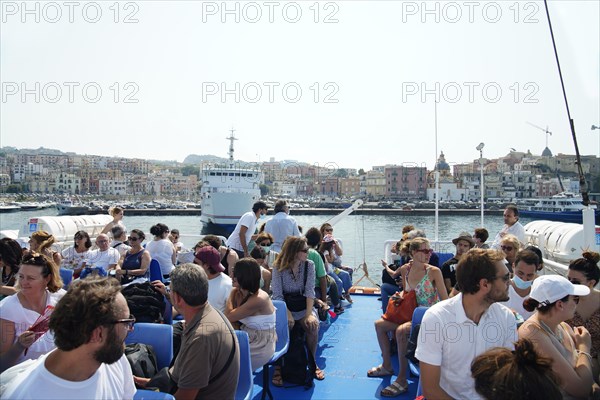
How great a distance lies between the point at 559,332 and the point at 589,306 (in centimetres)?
68

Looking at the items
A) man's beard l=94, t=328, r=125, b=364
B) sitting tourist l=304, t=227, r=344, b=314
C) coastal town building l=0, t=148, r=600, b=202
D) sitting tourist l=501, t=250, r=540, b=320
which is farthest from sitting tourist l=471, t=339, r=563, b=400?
coastal town building l=0, t=148, r=600, b=202

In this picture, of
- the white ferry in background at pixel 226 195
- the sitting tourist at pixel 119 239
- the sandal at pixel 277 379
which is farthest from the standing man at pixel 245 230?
the white ferry in background at pixel 226 195

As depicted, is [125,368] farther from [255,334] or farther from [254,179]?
[254,179]

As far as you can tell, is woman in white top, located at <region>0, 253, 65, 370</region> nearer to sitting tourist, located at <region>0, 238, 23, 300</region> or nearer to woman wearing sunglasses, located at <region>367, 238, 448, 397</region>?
sitting tourist, located at <region>0, 238, 23, 300</region>

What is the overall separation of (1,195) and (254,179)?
248 ft

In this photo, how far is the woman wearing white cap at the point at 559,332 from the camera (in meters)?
2.26

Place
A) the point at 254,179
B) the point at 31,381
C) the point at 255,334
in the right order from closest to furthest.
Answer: the point at 31,381 → the point at 255,334 → the point at 254,179

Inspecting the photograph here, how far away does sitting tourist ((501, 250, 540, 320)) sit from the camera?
3525mm

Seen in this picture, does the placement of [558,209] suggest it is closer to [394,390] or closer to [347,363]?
[347,363]

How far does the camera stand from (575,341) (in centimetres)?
257

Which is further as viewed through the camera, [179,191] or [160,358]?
[179,191]

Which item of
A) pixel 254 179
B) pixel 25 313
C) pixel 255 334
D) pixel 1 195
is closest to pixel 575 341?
pixel 255 334

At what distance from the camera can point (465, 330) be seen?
7.34 ft

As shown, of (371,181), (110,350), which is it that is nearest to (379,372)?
(110,350)
